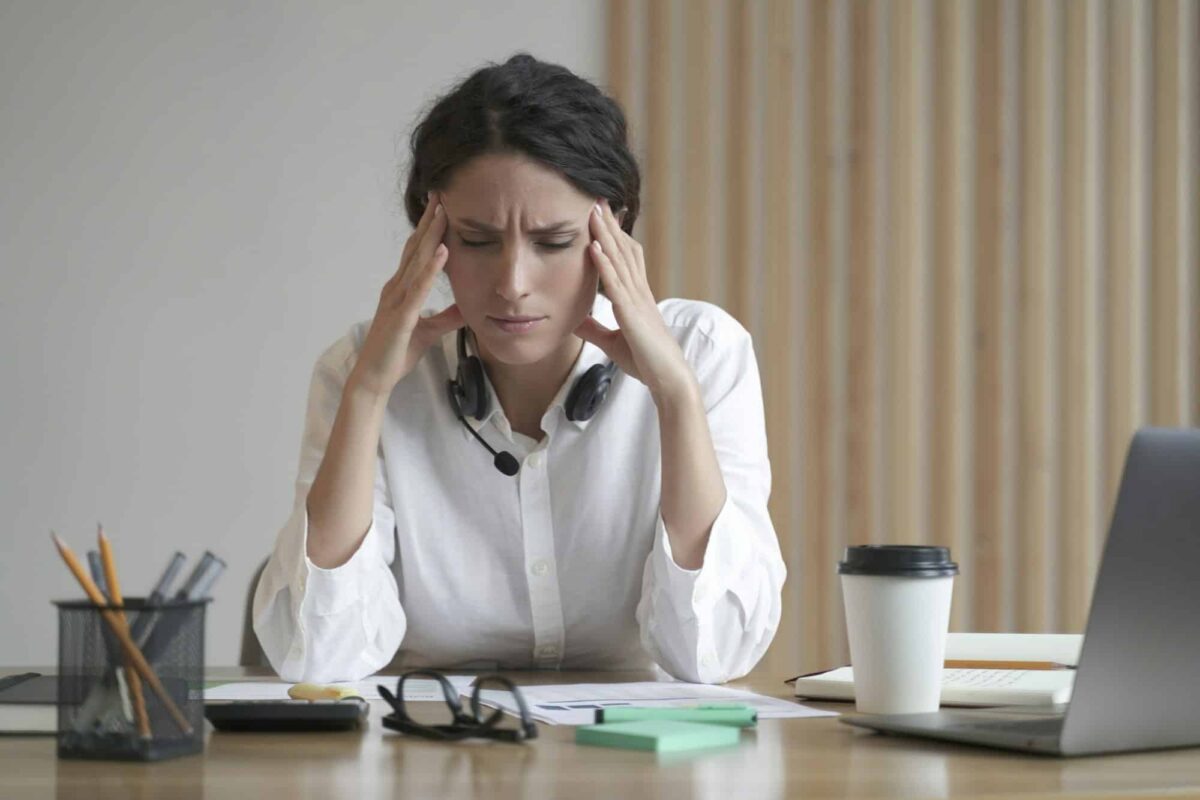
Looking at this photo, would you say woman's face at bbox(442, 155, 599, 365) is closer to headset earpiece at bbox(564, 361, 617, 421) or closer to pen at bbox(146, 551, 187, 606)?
headset earpiece at bbox(564, 361, 617, 421)

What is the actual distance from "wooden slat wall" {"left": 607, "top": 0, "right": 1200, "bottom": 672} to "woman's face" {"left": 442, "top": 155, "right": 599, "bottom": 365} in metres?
1.67

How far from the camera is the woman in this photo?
1.72 m

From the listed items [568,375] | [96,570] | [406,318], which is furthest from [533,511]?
[96,570]

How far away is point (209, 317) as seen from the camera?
3422 mm

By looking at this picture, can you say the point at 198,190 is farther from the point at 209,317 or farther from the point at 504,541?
the point at 504,541

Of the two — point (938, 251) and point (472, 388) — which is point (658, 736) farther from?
point (938, 251)

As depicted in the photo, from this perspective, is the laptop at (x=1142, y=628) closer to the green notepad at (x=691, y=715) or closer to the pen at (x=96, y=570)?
the green notepad at (x=691, y=715)

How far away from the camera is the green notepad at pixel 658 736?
1018 millimetres

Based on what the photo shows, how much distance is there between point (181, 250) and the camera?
343 centimetres

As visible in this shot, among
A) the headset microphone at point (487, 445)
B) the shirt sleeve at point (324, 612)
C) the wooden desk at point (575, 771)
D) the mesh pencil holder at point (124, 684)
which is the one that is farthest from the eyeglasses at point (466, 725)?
the headset microphone at point (487, 445)

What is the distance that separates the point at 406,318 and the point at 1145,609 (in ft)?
3.49

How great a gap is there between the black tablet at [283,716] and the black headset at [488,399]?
31.4 inches

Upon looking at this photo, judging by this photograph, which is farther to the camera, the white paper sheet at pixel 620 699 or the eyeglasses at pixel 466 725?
the white paper sheet at pixel 620 699

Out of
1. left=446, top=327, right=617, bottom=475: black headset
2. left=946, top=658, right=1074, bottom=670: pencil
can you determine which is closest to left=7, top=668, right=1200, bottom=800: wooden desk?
left=946, top=658, right=1074, bottom=670: pencil
